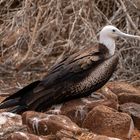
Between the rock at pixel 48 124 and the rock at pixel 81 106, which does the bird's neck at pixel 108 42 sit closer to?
the rock at pixel 81 106

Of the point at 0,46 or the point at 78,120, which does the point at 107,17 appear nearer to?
the point at 0,46

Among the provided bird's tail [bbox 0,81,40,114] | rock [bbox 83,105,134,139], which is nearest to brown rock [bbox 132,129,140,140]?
rock [bbox 83,105,134,139]

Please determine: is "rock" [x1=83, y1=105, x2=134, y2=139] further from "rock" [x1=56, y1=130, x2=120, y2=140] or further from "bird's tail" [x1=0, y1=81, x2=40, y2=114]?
"bird's tail" [x1=0, y1=81, x2=40, y2=114]

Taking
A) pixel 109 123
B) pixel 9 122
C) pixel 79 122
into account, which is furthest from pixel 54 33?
pixel 109 123

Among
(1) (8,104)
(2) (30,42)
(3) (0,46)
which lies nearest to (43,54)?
(2) (30,42)

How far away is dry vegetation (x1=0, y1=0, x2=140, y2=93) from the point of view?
6000 mm

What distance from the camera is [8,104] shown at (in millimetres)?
4648

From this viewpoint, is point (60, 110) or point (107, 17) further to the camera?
point (107, 17)

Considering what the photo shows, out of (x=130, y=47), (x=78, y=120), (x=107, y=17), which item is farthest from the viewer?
(x=107, y=17)

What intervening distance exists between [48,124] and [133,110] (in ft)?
2.64

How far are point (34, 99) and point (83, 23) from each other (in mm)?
1725

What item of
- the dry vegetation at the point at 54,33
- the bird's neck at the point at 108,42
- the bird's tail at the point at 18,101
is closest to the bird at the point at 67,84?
the bird's tail at the point at 18,101

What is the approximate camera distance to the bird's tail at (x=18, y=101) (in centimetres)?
464

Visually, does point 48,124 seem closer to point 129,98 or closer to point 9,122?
point 9,122
